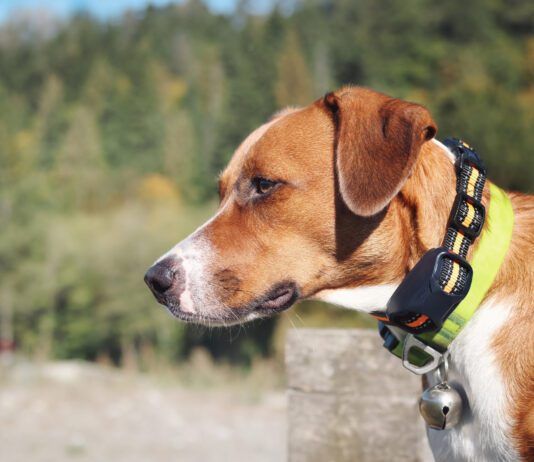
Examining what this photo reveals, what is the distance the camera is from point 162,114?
76312mm

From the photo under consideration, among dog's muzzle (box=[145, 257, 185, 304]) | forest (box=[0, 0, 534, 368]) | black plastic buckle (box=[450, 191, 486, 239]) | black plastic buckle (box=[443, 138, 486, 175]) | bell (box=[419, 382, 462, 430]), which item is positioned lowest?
forest (box=[0, 0, 534, 368])

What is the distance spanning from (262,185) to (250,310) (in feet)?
1.85

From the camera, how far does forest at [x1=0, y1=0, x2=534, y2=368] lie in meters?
41.5

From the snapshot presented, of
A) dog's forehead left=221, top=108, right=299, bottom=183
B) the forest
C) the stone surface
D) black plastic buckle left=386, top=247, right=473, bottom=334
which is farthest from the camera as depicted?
the forest

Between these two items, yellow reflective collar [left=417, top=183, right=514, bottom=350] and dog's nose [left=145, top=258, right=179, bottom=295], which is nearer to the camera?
yellow reflective collar [left=417, top=183, right=514, bottom=350]

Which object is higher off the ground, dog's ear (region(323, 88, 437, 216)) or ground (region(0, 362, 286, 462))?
dog's ear (region(323, 88, 437, 216))

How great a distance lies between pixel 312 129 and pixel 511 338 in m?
1.28

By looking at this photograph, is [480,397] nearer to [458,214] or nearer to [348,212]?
[458,214]

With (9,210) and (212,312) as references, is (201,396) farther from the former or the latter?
(9,210)

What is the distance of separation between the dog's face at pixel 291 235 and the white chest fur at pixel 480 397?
0.45 meters

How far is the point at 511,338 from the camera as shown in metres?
3.02

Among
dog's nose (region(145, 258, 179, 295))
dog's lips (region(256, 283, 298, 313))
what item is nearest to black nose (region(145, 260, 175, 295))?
dog's nose (region(145, 258, 179, 295))

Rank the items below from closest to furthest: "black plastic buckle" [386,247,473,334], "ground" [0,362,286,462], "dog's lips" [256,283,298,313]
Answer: "black plastic buckle" [386,247,473,334], "dog's lips" [256,283,298,313], "ground" [0,362,286,462]

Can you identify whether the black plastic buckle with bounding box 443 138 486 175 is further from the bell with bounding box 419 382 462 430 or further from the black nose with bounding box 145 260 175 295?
the black nose with bounding box 145 260 175 295
